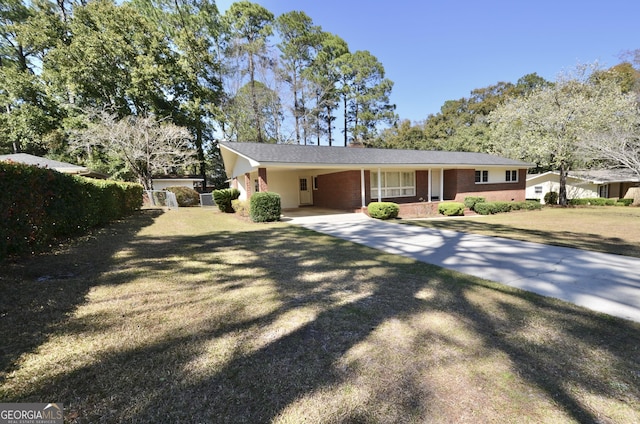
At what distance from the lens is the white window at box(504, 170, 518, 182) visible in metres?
21.4

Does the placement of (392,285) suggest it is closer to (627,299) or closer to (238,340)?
(238,340)

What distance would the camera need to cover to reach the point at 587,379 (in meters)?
2.13

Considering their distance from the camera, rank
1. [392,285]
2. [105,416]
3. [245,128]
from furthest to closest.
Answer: [245,128]
[392,285]
[105,416]

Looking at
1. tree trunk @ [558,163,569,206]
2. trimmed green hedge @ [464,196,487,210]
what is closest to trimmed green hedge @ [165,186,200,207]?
trimmed green hedge @ [464,196,487,210]

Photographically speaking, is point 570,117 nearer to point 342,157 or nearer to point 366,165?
point 366,165

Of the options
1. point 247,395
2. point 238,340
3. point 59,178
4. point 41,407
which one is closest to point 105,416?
point 41,407

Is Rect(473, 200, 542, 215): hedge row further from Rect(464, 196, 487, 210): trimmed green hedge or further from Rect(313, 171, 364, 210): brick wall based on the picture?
Rect(313, 171, 364, 210): brick wall

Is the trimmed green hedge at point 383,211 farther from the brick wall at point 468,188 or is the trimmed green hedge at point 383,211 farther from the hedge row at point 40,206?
the hedge row at point 40,206

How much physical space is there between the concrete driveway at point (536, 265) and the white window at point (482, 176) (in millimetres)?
13944

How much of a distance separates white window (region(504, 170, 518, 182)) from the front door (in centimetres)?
1547

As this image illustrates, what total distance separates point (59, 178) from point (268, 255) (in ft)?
17.4

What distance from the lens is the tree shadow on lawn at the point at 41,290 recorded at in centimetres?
260

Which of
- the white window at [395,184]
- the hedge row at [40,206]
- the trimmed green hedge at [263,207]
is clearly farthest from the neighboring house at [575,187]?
the hedge row at [40,206]

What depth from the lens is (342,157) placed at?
1573cm
